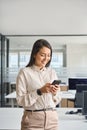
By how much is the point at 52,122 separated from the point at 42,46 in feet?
1.57

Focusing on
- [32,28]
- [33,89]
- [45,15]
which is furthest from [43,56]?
[32,28]

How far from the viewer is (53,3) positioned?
605cm

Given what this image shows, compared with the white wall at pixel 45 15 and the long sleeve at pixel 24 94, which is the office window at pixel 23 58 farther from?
the long sleeve at pixel 24 94

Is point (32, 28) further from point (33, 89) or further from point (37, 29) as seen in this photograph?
point (33, 89)

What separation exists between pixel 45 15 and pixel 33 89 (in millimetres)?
4805

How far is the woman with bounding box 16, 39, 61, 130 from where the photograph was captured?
1568 millimetres

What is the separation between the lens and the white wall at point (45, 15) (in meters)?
6.07

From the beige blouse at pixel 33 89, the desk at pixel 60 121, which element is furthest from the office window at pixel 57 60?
the beige blouse at pixel 33 89

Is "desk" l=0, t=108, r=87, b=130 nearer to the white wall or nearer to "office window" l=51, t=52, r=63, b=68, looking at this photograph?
the white wall

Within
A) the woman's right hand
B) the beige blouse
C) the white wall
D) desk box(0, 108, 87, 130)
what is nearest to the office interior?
the white wall

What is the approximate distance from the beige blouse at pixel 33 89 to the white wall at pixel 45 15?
15.2ft

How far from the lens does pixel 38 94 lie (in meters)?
1.54

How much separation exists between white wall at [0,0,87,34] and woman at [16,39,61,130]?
4.60m

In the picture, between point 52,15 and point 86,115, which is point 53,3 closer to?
point 52,15
